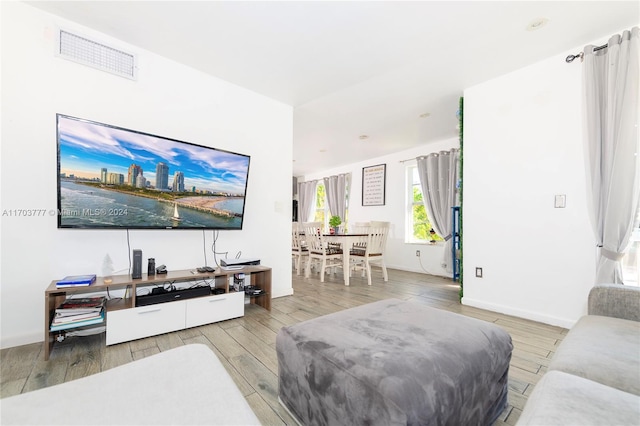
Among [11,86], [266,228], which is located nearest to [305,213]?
Result: [266,228]

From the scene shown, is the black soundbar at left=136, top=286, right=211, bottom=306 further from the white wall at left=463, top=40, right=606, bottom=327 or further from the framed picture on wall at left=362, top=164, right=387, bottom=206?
the framed picture on wall at left=362, top=164, right=387, bottom=206

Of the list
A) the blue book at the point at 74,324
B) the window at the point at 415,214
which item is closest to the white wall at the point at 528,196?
the window at the point at 415,214

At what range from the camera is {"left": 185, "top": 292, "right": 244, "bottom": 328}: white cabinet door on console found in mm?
2314

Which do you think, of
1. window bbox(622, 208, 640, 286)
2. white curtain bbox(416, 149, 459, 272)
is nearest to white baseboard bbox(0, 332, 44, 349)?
window bbox(622, 208, 640, 286)

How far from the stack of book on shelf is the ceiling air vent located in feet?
6.11

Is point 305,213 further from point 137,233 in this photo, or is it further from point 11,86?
point 11,86

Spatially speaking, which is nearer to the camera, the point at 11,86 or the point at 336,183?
the point at 11,86

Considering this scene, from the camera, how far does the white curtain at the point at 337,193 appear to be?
6.84 metres

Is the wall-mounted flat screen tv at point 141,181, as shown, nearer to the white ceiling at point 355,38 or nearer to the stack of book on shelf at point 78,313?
the stack of book on shelf at point 78,313

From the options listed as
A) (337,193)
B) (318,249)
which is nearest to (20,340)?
(318,249)

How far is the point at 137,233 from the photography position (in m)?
2.39

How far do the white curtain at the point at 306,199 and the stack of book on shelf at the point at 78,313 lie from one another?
20.1ft

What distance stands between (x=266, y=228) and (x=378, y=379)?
2609 mm

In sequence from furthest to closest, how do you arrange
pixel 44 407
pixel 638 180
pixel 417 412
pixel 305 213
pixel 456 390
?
Result: pixel 305 213 → pixel 638 180 → pixel 456 390 → pixel 417 412 → pixel 44 407
